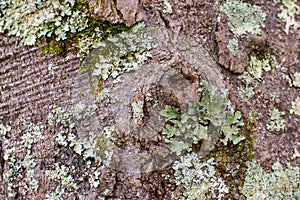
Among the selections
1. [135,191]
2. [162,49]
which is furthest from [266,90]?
[135,191]

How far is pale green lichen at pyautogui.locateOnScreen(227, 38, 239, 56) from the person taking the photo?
1.41m

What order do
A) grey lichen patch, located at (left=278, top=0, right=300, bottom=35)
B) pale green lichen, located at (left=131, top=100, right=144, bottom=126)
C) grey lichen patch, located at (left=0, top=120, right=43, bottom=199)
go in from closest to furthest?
pale green lichen, located at (left=131, top=100, right=144, bottom=126) < grey lichen patch, located at (left=0, top=120, right=43, bottom=199) < grey lichen patch, located at (left=278, top=0, right=300, bottom=35)

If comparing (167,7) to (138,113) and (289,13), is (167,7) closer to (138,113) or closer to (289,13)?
(138,113)

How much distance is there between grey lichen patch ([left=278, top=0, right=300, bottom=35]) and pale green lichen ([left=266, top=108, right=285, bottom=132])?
13.8 inches

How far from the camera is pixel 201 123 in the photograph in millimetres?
1312

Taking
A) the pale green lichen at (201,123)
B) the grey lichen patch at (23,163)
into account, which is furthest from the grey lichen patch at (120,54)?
the grey lichen patch at (23,163)

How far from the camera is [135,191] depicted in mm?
1291

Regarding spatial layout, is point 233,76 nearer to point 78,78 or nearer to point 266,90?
point 266,90

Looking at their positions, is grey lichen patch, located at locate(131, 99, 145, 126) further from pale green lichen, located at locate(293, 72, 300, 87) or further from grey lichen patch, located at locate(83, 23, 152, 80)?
pale green lichen, located at locate(293, 72, 300, 87)

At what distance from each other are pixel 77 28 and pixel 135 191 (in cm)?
58

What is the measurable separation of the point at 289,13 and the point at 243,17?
25cm

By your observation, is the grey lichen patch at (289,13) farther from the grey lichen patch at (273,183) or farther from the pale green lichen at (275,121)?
the grey lichen patch at (273,183)

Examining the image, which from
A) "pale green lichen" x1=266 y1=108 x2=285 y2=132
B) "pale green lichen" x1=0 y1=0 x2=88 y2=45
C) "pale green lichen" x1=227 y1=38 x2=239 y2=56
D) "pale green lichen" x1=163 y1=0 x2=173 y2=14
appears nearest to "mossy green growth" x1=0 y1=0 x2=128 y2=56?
"pale green lichen" x1=0 y1=0 x2=88 y2=45

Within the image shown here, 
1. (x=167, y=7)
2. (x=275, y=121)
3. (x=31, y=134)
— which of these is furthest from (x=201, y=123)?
(x=31, y=134)
